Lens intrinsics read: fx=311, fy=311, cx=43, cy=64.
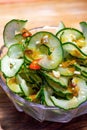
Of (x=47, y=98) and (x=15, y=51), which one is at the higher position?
(x=15, y=51)

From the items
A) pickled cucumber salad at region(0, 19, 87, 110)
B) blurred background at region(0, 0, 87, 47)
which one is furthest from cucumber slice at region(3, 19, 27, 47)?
blurred background at region(0, 0, 87, 47)

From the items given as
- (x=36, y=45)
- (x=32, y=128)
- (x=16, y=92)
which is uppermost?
(x=36, y=45)

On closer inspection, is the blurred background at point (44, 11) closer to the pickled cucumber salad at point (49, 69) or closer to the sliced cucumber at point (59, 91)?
the pickled cucumber salad at point (49, 69)

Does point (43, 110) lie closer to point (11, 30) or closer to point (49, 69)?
point (49, 69)

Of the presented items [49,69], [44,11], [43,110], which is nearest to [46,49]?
[49,69]

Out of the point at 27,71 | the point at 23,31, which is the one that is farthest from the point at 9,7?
the point at 27,71

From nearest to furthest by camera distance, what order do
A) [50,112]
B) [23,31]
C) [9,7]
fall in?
Result: [50,112] < [23,31] < [9,7]

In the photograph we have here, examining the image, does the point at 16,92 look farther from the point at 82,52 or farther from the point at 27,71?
the point at 82,52

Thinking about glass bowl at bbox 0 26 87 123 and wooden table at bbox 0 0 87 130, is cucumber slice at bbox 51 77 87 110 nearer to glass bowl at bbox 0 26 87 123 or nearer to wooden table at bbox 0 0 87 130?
glass bowl at bbox 0 26 87 123
